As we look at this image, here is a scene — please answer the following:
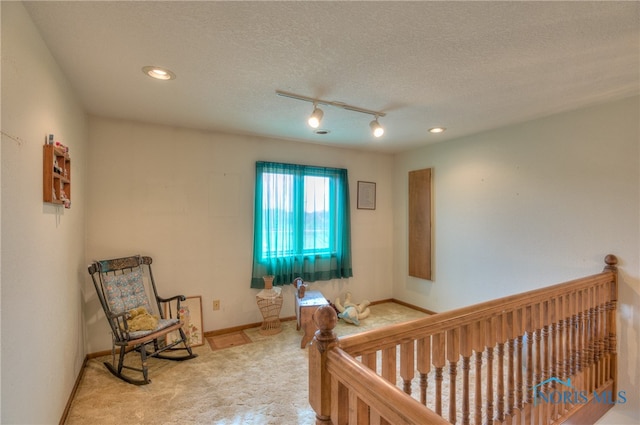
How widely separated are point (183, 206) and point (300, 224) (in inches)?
55.8

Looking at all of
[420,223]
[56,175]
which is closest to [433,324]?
[56,175]

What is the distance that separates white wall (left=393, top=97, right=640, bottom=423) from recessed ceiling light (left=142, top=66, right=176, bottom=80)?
326 centimetres

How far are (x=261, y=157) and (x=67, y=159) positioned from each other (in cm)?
200

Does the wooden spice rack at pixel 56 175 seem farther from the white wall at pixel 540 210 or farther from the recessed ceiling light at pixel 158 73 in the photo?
the white wall at pixel 540 210

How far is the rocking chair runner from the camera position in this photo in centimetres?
246

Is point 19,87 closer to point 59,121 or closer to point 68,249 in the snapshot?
point 59,121

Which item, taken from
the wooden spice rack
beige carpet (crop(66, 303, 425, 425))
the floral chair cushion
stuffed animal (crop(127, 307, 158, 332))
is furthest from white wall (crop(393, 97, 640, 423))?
the wooden spice rack

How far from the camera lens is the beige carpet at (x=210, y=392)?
6.81 ft

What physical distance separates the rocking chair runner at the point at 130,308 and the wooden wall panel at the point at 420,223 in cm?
304

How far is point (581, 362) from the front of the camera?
226cm

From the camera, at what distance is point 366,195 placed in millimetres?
4559

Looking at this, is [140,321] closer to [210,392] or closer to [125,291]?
[125,291]

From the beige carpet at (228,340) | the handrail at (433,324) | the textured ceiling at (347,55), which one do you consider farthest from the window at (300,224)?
the handrail at (433,324)

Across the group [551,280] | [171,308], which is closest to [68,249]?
[171,308]
